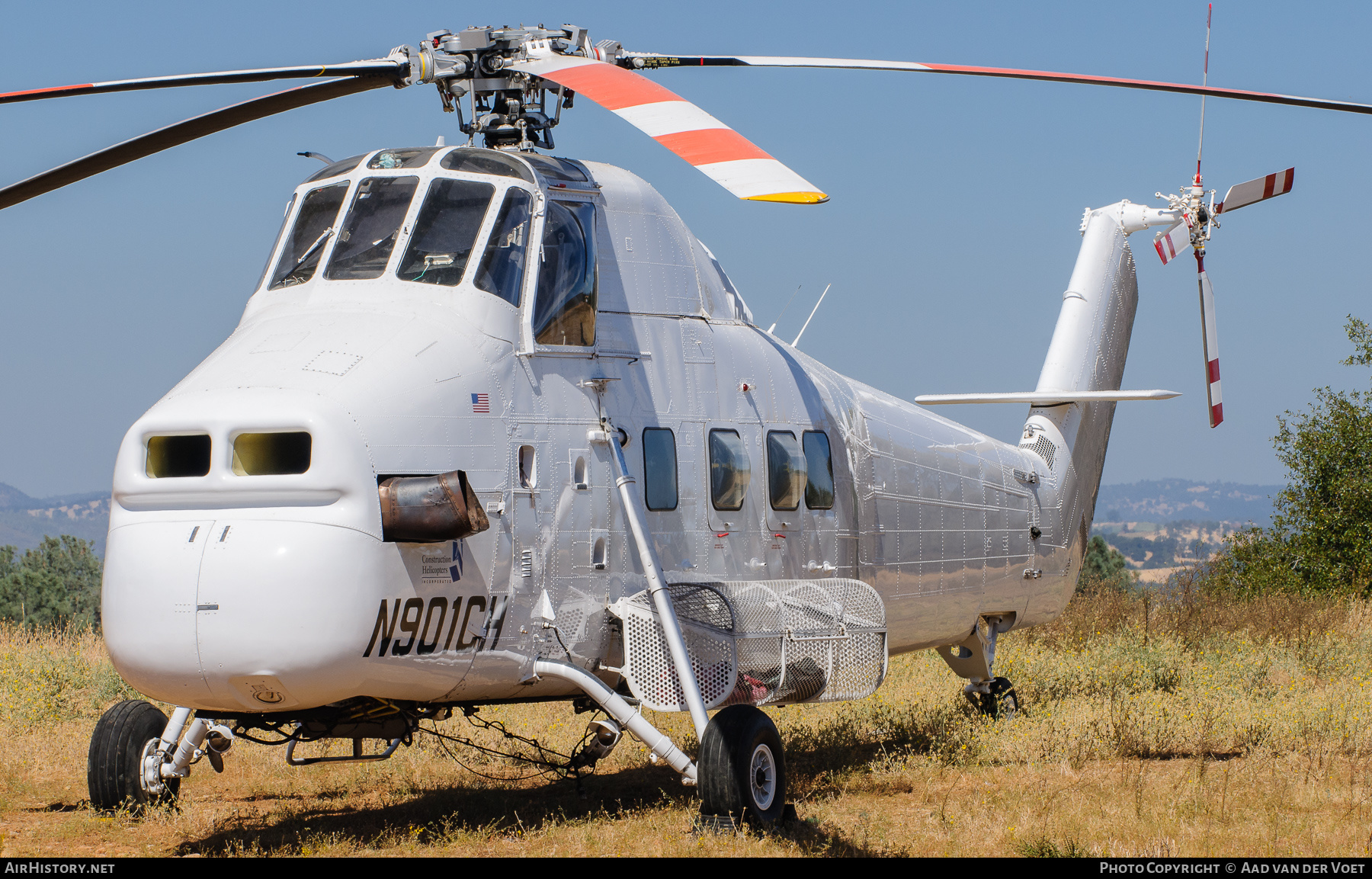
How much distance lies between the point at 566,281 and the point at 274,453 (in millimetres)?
2132

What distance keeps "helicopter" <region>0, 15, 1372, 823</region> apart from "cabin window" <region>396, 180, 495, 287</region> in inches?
0.6

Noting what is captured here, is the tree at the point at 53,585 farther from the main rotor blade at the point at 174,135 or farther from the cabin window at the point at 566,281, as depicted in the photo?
the cabin window at the point at 566,281

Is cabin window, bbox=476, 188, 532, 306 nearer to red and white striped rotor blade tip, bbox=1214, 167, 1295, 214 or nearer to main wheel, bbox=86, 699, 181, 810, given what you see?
main wheel, bbox=86, 699, 181, 810

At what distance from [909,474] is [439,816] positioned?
4.54 metres

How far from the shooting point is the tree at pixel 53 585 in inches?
1017

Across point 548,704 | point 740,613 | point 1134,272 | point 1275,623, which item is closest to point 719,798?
point 740,613

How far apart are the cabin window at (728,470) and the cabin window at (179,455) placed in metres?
Answer: 3.35

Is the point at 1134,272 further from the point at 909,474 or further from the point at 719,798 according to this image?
the point at 719,798

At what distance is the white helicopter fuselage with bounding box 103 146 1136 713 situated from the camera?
21.2 ft

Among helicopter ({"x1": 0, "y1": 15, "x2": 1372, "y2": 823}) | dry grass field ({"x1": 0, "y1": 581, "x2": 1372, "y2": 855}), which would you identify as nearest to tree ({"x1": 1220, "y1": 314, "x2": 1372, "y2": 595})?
dry grass field ({"x1": 0, "y1": 581, "x2": 1372, "y2": 855})

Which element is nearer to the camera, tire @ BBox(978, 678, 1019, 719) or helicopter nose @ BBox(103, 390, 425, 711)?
helicopter nose @ BBox(103, 390, 425, 711)

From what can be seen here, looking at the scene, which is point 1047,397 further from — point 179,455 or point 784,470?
point 179,455
